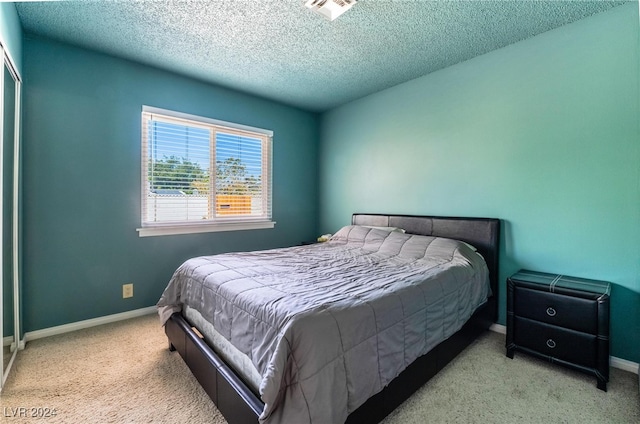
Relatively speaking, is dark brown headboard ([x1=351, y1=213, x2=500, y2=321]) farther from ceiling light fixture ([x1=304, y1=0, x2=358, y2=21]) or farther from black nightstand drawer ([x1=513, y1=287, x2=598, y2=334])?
ceiling light fixture ([x1=304, y1=0, x2=358, y2=21])

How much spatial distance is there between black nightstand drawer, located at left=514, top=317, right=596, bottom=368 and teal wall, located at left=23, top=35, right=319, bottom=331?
3.15 meters

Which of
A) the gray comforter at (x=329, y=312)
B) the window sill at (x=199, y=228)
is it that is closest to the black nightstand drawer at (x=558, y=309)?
the gray comforter at (x=329, y=312)

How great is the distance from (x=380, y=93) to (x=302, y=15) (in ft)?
5.59

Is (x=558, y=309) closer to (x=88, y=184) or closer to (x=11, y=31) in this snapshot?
(x=88, y=184)

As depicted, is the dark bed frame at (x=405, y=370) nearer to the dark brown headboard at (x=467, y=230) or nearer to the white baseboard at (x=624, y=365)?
the dark brown headboard at (x=467, y=230)

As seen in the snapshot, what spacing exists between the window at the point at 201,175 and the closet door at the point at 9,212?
2.98ft

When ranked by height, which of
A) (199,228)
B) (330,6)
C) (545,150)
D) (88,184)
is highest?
(330,6)

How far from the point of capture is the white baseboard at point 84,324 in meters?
2.34

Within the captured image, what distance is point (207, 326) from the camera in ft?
5.64

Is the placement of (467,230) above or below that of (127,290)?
above

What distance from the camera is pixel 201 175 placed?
329cm

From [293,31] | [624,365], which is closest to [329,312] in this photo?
[293,31]

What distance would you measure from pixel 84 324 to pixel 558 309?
3.86 metres

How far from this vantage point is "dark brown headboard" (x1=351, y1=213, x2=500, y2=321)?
2.53m
